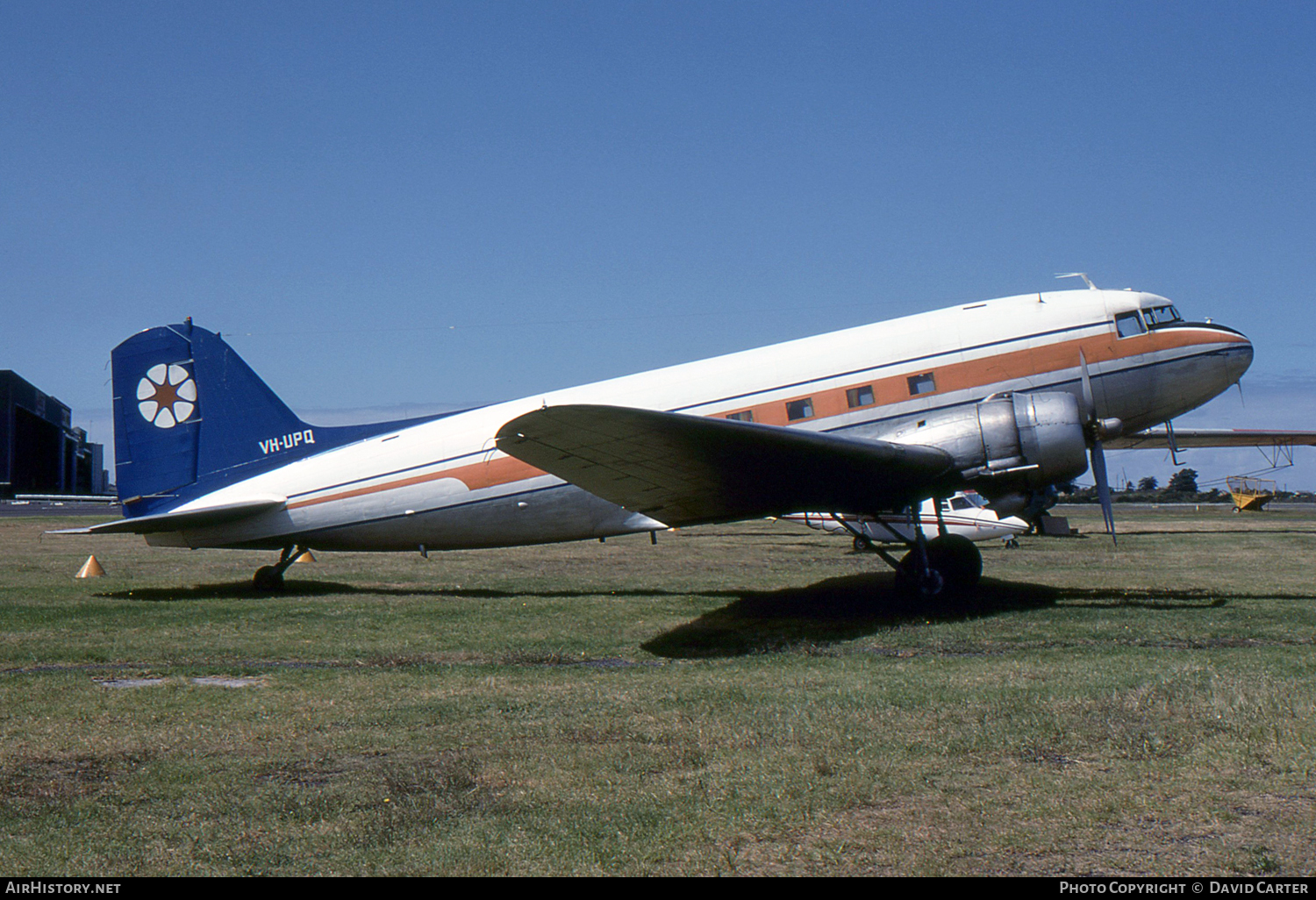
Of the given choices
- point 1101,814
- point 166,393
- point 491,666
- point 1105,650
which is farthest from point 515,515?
point 1101,814

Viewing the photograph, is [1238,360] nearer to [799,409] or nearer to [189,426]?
[799,409]

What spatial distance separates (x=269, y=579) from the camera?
15.1 m

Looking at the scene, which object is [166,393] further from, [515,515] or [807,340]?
[807,340]

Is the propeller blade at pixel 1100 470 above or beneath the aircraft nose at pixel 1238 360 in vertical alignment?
beneath

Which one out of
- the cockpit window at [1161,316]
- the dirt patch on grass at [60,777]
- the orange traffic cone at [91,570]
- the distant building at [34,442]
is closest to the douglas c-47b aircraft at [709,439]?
the cockpit window at [1161,316]

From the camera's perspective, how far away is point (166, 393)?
15.4 m

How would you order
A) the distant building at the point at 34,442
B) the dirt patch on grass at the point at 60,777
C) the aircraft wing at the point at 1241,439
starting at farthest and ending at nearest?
the distant building at the point at 34,442
the aircraft wing at the point at 1241,439
the dirt patch on grass at the point at 60,777

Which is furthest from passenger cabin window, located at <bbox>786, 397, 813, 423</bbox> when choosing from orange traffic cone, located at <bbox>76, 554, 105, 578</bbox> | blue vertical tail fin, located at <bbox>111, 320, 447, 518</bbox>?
orange traffic cone, located at <bbox>76, 554, 105, 578</bbox>

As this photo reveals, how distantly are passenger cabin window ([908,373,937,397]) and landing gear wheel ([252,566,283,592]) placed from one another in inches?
408

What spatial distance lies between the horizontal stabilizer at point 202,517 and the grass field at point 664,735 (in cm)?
120

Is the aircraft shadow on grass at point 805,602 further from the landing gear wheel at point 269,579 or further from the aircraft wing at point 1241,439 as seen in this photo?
the aircraft wing at point 1241,439

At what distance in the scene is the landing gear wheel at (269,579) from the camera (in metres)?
15.1

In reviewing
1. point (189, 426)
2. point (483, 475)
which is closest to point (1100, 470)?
point (483, 475)

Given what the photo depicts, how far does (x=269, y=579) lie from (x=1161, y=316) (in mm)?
14145
